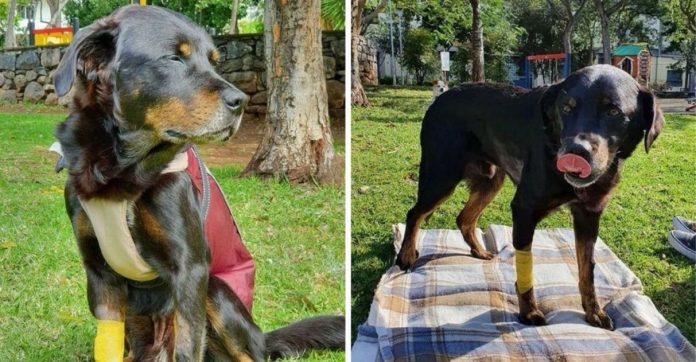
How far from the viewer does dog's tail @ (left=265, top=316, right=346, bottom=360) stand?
87.4 inches

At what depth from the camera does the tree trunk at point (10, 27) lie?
2.56 metres

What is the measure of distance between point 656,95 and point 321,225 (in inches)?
55.3

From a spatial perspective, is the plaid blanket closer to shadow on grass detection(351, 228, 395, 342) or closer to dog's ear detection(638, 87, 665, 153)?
shadow on grass detection(351, 228, 395, 342)

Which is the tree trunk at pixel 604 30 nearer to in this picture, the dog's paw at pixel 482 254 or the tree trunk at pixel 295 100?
the dog's paw at pixel 482 254

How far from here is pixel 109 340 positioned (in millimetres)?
1840

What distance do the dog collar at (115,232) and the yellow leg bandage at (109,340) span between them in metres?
0.19

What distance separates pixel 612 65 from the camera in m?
1.81

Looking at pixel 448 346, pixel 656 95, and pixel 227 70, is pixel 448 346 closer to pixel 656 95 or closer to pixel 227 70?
pixel 656 95

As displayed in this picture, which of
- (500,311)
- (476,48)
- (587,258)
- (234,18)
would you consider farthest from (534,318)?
(234,18)

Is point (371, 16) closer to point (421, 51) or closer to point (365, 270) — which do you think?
point (421, 51)

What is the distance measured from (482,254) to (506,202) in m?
0.24

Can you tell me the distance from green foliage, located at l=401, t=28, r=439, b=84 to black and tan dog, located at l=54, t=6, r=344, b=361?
2.36ft

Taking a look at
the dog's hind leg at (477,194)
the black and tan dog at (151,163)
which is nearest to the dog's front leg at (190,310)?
the black and tan dog at (151,163)

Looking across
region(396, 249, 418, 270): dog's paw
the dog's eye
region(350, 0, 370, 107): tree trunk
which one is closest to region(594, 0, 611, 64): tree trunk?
region(350, 0, 370, 107): tree trunk
